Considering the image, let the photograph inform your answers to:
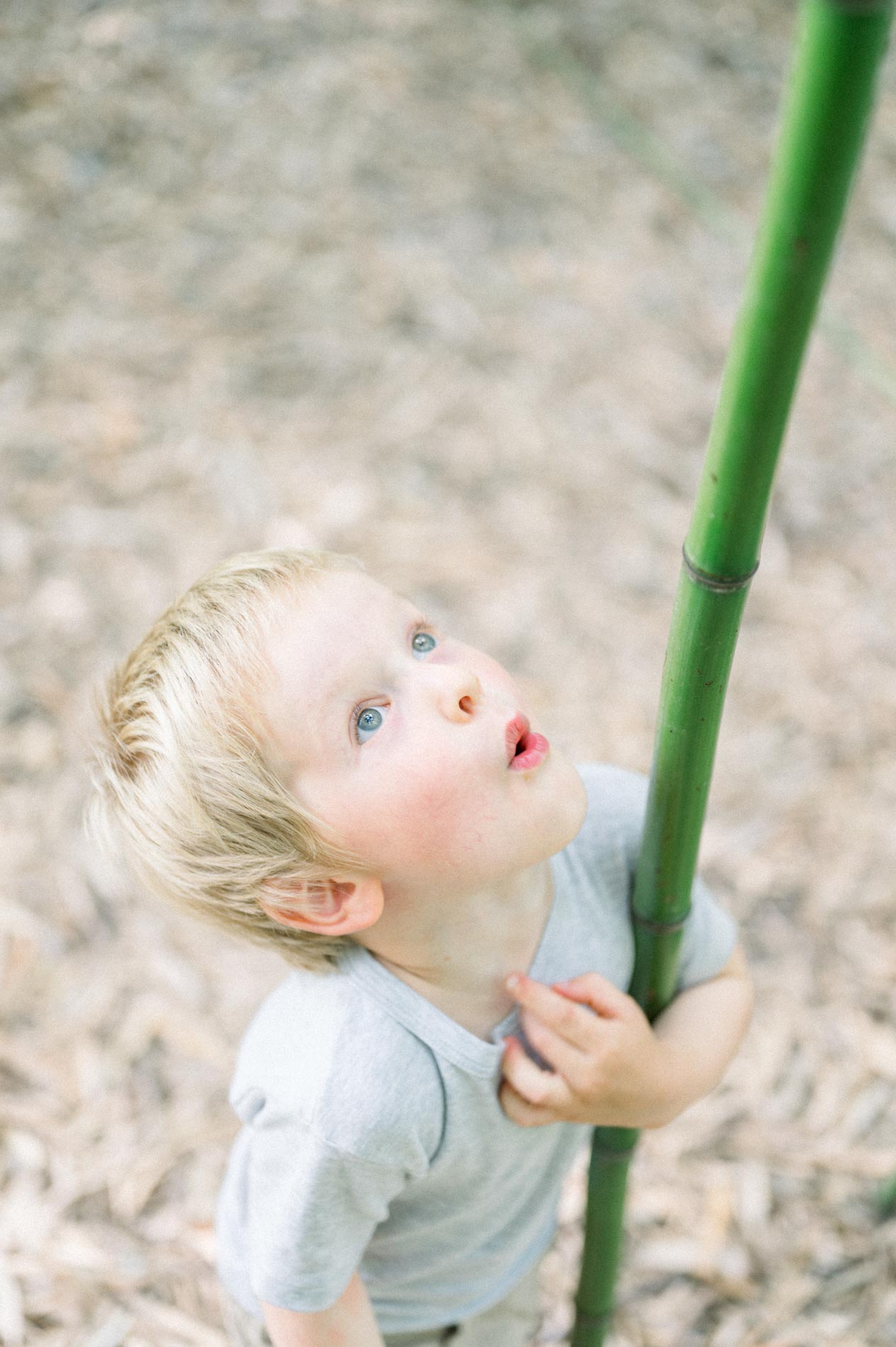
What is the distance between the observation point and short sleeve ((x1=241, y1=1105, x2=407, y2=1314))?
0.93 metres

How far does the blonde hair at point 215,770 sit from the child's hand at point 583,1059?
180 millimetres

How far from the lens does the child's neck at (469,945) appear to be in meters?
0.96

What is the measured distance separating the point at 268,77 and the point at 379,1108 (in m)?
3.34

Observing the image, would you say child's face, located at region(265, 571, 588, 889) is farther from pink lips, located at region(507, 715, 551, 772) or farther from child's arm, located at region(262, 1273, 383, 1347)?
child's arm, located at region(262, 1273, 383, 1347)

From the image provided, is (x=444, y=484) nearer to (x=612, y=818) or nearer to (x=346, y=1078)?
(x=612, y=818)

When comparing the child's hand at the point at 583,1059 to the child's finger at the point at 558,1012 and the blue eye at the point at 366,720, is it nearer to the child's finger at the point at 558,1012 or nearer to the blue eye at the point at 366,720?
the child's finger at the point at 558,1012

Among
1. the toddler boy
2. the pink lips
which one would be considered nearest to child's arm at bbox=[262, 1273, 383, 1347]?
the toddler boy

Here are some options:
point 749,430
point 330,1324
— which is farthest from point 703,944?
point 749,430

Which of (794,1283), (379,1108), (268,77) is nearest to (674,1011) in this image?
(379,1108)

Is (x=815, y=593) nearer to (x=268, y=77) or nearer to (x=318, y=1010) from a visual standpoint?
(x=318, y=1010)

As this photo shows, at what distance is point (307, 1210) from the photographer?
93cm

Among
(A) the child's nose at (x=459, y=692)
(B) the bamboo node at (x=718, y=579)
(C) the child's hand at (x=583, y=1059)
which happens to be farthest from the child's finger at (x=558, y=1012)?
(B) the bamboo node at (x=718, y=579)

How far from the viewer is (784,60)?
3.68m

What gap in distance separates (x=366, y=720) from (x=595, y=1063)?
0.33 m
